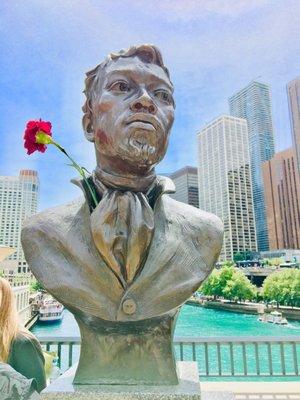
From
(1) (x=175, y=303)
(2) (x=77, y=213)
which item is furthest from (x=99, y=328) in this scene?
(2) (x=77, y=213)

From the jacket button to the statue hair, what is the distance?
3.04 feet

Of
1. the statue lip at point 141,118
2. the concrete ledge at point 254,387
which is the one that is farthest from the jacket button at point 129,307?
the concrete ledge at point 254,387

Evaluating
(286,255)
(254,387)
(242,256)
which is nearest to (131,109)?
(254,387)

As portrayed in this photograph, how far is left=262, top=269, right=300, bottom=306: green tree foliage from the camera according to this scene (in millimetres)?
27498

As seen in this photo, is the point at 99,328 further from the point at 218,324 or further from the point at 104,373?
the point at 218,324

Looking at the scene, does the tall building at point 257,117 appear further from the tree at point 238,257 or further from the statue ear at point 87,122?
the statue ear at point 87,122

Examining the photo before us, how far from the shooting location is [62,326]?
90.5 ft

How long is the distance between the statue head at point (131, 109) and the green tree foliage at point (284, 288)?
28.2 m

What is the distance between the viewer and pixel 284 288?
28047 mm

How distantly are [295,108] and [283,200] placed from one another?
53.2ft

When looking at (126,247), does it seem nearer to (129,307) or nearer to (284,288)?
(129,307)

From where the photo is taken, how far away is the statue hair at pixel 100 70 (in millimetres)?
2016

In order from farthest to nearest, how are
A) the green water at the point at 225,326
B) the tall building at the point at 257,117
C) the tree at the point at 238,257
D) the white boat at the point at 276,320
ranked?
the tall building at the point at 257,117 → the tree at the point at 238,257 → the white boat at the point at 276,320 → the green water at the point at 225,326

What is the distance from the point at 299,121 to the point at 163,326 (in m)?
57.0
